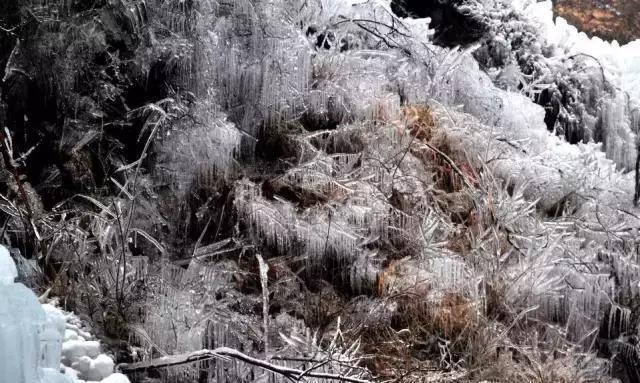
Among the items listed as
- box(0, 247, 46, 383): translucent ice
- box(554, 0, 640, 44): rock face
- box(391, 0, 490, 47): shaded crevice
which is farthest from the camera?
box(554, 0, 640, 44): rock face

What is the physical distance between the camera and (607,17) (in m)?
8.34

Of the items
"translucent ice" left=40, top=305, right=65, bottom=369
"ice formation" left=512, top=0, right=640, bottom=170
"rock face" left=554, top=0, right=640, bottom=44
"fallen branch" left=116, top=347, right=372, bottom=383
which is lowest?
"fallen branch" left=116, top=347, right=372, bottom=383

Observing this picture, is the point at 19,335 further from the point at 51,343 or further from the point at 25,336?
the point at 51,343

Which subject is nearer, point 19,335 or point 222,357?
point 19,335

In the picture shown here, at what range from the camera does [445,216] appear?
3.63 m

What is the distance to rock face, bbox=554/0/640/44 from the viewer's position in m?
8.19

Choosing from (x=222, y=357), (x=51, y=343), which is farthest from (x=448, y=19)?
(x=51, y=343)

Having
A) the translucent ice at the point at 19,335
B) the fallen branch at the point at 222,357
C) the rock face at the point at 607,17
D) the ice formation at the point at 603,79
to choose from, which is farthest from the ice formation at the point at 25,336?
the rock face at the point at 607,17

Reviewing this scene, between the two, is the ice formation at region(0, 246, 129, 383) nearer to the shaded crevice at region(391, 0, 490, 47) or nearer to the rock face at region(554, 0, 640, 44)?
the shaded crevice at region(391, 0, 490, 47)

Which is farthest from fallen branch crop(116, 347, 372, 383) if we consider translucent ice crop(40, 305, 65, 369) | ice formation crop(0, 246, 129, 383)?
translucent ice crop(40, 305, 65, 369)

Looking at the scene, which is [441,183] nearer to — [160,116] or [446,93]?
[446,93]

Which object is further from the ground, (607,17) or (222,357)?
(607,17)

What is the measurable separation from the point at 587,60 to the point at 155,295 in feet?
11.3

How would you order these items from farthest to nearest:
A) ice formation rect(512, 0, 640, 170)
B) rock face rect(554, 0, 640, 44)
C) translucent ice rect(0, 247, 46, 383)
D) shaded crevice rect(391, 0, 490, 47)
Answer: rock face rect(554, 0, 640, 44)
shaded crevice rect(391, 0, 490, 47)
ice formation rect(512, 0, 640, 170)
translucent ice rect(0, 247, 46, 383)
